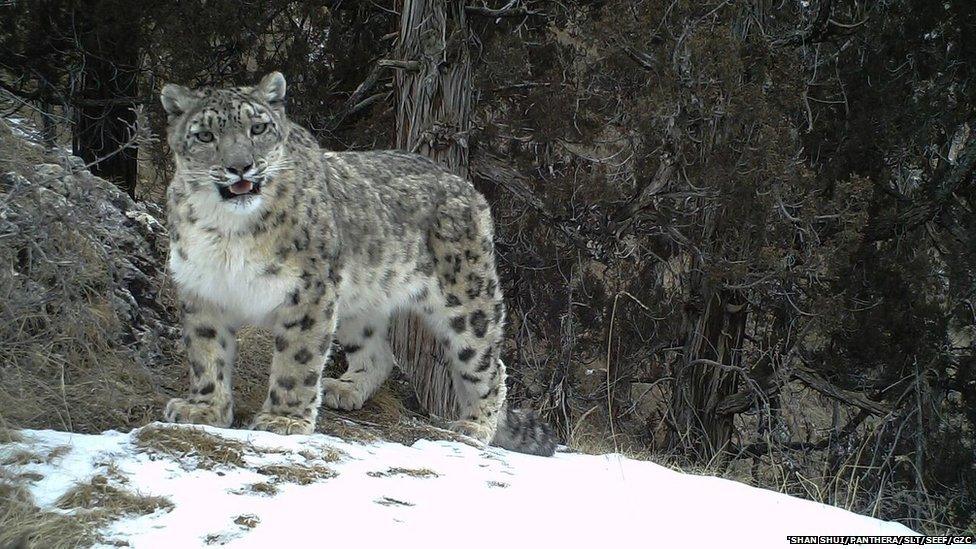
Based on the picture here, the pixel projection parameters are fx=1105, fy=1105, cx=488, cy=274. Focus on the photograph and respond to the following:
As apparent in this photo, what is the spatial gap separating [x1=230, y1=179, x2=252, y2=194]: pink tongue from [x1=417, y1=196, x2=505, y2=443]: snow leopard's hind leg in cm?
180

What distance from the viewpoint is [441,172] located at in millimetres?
7770

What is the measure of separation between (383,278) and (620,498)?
248 centimetres

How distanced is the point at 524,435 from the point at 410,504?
268cm

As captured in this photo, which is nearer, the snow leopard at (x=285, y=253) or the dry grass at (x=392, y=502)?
the dry grass at (x=392, y=502)

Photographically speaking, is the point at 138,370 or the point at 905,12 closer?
the point at 138,370

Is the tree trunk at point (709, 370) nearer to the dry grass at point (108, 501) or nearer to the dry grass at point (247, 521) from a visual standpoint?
the dry grass at point (247, 521)

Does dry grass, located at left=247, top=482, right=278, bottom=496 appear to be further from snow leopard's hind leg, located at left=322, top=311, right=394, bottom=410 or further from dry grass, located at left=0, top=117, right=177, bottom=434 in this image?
snow leopard's hind leg, located at left=322, top=311, right=394, bottom=410

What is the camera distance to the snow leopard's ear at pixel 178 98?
19.9 feet

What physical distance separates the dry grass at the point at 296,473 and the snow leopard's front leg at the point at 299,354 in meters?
0.93

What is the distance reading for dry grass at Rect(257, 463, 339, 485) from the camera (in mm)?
4977

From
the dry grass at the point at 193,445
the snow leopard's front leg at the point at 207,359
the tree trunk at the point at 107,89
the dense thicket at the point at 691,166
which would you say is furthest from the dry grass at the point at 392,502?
the tree trunk at the point at 107,89

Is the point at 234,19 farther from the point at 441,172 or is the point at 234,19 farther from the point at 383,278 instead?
the point at 383,278

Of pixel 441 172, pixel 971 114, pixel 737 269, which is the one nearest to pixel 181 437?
pixel 441 172

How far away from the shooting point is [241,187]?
19.2 ft
